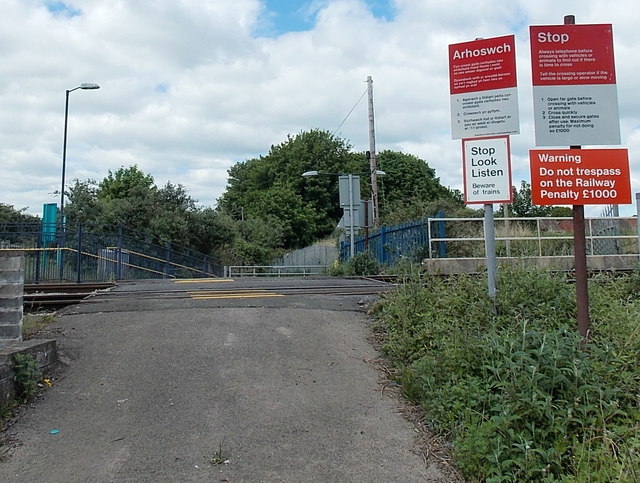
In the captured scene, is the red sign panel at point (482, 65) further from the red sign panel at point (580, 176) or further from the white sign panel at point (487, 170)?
the red sign panel at point (580, 176)

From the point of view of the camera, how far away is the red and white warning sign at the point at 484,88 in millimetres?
5805

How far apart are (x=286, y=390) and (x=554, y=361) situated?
225 centimetres

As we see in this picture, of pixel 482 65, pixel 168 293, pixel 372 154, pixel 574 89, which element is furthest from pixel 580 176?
pixel 372 154

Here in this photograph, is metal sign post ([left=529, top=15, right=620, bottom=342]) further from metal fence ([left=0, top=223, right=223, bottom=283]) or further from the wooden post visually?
metal fence ([left=0, top=223, right=223, bottom=283])

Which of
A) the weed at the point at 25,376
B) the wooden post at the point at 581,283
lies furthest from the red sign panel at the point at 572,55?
the weed at the point at 25,376

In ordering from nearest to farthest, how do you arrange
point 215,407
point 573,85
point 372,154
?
1. point 215,407
2. point 573,85
3. point 372,154

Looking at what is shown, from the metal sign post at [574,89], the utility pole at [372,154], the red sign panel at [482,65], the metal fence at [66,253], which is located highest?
the utility pole at [372,154]

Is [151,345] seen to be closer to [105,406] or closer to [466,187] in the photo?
[105,406]

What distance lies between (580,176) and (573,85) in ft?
2.74

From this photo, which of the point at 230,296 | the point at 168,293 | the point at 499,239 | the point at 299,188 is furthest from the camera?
the point at 299,188

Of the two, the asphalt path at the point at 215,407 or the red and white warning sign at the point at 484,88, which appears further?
the red and white warning sign at the point at 484,88

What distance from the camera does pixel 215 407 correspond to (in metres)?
4.48

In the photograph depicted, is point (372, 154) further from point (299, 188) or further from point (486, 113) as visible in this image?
point (299, 188)

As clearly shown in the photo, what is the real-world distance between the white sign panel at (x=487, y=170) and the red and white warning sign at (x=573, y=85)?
3.00 feet
